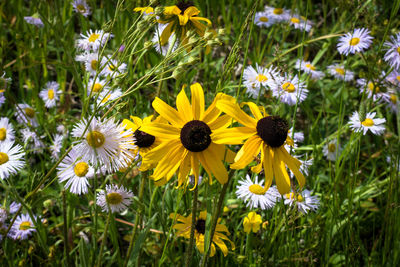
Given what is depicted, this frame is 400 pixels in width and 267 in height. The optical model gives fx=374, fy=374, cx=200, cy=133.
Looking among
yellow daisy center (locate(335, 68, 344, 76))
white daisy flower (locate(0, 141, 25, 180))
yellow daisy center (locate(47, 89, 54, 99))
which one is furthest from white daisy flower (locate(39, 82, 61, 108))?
yellow daisy center (locate(335, 68, 344, 76))

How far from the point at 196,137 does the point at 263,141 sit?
0.16 meters

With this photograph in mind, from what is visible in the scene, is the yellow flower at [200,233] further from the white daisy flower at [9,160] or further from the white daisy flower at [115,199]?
the white daisy flower at [9,160]

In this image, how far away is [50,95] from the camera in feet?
7.18

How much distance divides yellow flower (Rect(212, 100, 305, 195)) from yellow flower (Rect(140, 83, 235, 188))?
0.14 feet

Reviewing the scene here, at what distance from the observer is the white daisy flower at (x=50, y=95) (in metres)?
2.16

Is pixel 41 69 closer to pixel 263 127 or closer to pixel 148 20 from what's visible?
pixel 148 20

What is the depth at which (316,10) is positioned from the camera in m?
3.37

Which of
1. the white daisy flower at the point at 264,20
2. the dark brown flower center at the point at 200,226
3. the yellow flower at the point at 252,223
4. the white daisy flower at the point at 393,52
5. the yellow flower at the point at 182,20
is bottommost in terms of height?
the dark brown flower center at the point at 200,226

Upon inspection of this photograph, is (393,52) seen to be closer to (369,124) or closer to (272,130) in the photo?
(369,124)

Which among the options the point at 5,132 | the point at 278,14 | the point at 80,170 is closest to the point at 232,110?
the point at 80,170

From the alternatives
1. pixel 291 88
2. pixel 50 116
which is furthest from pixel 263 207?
pixel 50 116

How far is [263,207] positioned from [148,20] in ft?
2.79

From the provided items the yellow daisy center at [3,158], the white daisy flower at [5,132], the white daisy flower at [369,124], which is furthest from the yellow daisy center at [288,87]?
the white daisy flower at [5,132]

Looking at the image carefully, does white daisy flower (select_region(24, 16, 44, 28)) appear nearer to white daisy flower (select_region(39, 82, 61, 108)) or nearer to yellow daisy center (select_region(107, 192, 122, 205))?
white daisy flower (select_region(39, 82, 61, 108))
